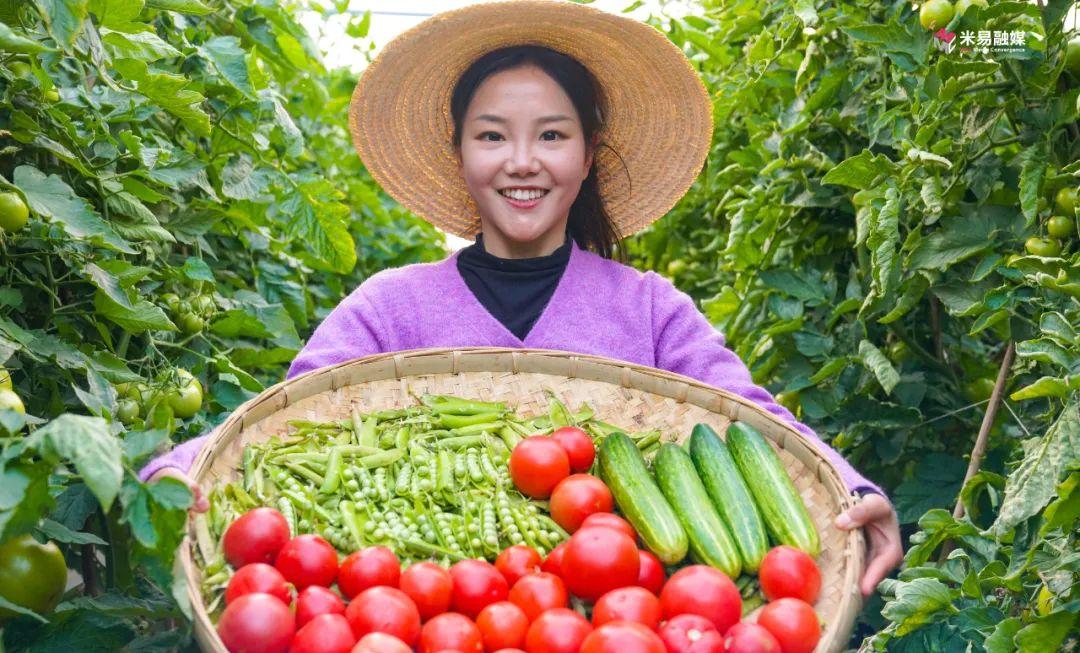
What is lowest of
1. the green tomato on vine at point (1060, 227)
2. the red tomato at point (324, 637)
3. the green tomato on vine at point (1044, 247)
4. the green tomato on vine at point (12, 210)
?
the red tomato at point (324, 637)

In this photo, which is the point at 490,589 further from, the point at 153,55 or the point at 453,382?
the point at 153,55

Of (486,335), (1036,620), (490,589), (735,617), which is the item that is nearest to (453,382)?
(486,335)

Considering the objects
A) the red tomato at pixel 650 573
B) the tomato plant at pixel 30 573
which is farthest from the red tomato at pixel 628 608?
the tomato plant at pixel 30 573

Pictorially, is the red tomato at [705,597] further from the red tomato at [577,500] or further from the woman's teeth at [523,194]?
the woman's teeth at [523,194]

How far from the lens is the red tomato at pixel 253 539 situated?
1728 millimetres

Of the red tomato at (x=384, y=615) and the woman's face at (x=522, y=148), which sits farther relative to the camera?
the woman's face at (x=522, y=148)

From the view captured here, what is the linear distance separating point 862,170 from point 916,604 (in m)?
1.06

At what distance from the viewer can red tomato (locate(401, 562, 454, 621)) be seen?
1725 millimetres

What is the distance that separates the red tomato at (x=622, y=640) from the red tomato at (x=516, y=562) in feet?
0.95

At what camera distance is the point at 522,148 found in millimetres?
2484

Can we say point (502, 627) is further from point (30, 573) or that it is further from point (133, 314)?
point (133, 314)

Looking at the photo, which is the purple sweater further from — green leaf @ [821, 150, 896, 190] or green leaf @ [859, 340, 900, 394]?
green leaf @ [821, 150, 896, 190]

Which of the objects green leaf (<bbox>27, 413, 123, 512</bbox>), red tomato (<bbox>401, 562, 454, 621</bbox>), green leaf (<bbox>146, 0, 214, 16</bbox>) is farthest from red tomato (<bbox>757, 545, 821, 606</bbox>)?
green leaf (<bbox>146, 0, 214, 16</bbox>)

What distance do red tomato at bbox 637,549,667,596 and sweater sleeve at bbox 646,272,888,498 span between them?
0.54 metres
